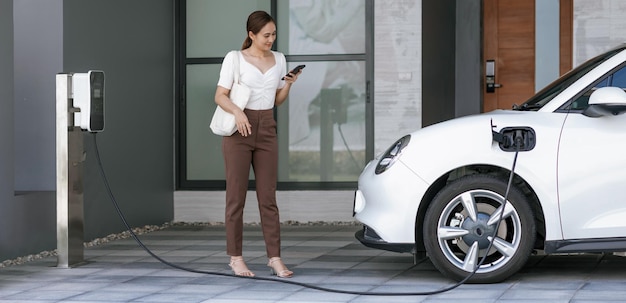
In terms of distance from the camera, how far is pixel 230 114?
22.7 ft

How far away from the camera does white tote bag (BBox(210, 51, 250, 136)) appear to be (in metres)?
6.93

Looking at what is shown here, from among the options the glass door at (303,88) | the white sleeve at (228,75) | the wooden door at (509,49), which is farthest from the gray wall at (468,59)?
the white sleeve at (228,75)

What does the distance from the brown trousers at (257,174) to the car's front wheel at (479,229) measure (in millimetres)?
1036

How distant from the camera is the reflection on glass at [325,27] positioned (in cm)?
1108

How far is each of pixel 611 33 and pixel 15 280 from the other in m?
5.97

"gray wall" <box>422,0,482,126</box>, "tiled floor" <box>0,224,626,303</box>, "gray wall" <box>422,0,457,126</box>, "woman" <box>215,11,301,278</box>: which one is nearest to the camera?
"tiled floor" <box>0,224,626,303</box>

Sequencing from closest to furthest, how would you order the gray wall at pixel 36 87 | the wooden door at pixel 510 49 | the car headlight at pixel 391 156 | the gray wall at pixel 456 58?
the car headlight at pixel 391 156 < the gray wall at pixel 36 87 < the gray wall at pixel 456 58 < the wooden door at pixel 510 49

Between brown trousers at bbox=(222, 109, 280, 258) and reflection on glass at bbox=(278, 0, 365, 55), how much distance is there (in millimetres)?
4077

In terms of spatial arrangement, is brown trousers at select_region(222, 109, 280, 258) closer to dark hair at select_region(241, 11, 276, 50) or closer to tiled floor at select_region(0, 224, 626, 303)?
tiled floor at select_region(0, 224, 626, 303)

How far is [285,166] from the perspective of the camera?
1121cm

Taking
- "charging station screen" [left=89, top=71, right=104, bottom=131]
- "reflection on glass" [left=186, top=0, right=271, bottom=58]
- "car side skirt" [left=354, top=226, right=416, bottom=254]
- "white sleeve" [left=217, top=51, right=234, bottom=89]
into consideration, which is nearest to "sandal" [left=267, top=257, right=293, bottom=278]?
"car side skirt" [left=354, top=226, right=416, bottom=254]

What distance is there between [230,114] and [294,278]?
109cm

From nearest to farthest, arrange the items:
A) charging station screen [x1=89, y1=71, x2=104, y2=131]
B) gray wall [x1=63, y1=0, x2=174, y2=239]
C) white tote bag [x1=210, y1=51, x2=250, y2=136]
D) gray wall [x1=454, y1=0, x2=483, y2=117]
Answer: white tote bag [x1=210, y1=51, x2=250, y2=136], charging station screen [x1=89, y1=71, x2=104, y2=131], gray wall [x1=63, y1=0, x2=174, y2=239], gray wall [x1=454, y1=0, x2=483, y2=117]

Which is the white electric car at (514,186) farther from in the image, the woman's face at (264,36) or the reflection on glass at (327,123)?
the reflection on glass at (327,123)
